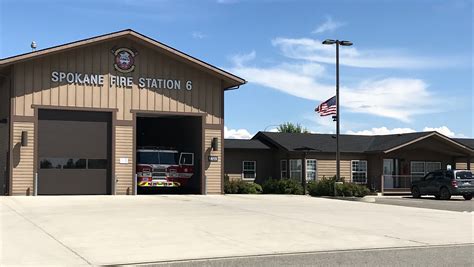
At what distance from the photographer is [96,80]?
2527 centimetres

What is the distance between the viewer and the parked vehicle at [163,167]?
2669cm

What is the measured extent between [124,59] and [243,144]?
12.5 meters

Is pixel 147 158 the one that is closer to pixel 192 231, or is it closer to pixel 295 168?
pixel 295 168

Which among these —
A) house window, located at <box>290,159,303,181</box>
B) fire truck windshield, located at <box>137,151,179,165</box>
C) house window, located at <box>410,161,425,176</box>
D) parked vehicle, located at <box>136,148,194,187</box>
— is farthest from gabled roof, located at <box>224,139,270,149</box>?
house window, located at <box>410,161,425,176</box>

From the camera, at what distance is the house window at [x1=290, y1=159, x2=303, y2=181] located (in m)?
35.9

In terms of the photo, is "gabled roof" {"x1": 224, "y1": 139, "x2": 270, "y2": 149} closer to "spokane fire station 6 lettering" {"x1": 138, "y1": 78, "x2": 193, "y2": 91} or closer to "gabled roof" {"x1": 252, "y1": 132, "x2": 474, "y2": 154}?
"gabled roof" {"x1": 252, "y1": 132, "x2": 474, "y2": 154}

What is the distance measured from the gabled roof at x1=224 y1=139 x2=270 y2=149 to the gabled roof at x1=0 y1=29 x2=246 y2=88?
25.1 feet

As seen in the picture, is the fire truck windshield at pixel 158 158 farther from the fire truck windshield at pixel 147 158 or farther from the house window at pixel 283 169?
the house window at pixel 283 169

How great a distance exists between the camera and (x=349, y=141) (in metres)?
39.9

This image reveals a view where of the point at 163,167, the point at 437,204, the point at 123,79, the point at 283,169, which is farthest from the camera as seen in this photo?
the point at 283,169

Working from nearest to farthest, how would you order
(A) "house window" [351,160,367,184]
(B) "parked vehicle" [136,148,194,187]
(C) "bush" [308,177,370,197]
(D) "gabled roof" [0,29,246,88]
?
(D) "gabled roof" [0,29,246,88]
(B) "parked vehicle" [136,148,194,187]
(C) "bush" [308,177,370,197]
(A) "house window" [351,160,367,184]

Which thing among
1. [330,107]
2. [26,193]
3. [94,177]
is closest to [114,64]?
[94,177]

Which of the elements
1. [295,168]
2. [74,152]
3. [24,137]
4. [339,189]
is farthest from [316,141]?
[24,137]

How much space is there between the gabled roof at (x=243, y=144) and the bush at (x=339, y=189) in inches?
249
